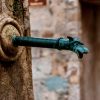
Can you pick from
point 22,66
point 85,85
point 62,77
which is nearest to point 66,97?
point 62,77

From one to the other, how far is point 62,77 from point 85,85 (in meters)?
0.51

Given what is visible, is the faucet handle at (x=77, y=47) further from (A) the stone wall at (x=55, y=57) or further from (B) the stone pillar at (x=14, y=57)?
(A) the stone wall at (x=55, y=57)

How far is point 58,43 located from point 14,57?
142 millimetres

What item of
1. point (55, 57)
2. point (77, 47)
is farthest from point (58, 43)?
point (55, 57)

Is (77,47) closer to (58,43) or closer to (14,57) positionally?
(58,43)

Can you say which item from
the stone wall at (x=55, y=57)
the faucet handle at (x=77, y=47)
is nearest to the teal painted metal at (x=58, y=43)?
the faucet handle at (x=77, y=47)

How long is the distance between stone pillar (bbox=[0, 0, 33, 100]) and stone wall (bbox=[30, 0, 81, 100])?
259 centimetres

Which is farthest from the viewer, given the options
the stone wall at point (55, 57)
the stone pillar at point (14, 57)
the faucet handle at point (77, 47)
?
the stone wall at point (55, 57)

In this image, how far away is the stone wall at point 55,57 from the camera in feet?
13.3

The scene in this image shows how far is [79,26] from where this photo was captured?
4086 mm

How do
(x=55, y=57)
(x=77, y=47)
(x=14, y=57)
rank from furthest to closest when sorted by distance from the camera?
(x=55, y=57) < (x=14, y=57) < (x=77, y=47)

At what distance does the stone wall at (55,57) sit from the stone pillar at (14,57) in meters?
2.59

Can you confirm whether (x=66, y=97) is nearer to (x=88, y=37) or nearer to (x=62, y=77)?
(x=62, y=77)

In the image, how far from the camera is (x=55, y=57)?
4094 millimetres
